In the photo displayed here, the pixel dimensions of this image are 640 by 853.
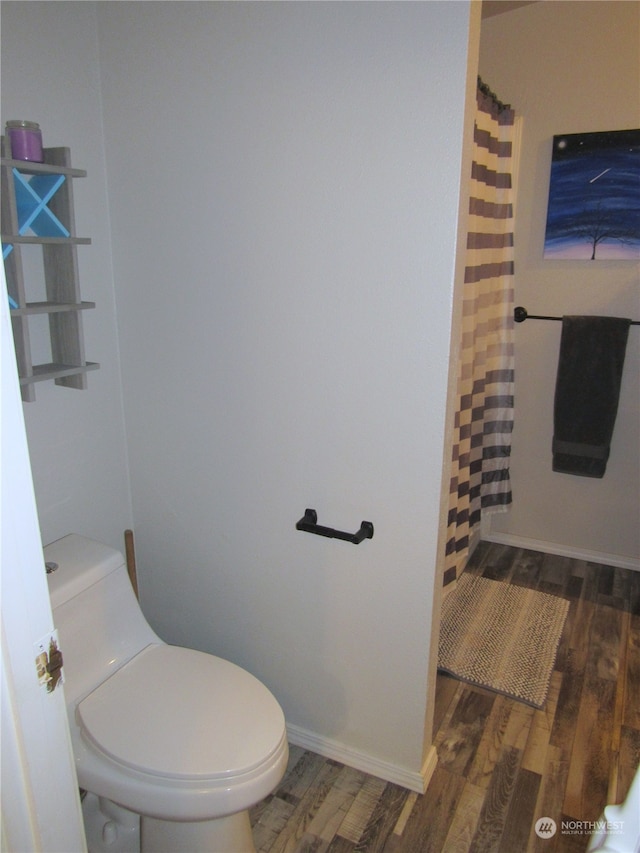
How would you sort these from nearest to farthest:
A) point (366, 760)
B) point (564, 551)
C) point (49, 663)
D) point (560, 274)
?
point (49, 663) → point (366, 760) → point (560, 274) → point (564, 551)

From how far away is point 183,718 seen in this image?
1.42m

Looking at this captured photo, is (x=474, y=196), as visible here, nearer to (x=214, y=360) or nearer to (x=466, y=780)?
(x=214, y=360)

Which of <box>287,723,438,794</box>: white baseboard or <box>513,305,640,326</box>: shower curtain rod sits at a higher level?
<box>513,305,640,326</box>: shower curtain rod

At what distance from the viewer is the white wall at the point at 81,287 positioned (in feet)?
4.76

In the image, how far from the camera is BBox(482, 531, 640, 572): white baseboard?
9.49ft

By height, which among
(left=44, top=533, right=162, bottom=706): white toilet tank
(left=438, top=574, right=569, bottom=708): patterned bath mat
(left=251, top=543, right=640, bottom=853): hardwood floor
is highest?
(left=44, top=533, right=162, bottom=706): white toilet tank

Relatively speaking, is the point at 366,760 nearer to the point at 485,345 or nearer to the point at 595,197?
the point at 485,345

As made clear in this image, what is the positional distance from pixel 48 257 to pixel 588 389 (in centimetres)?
222

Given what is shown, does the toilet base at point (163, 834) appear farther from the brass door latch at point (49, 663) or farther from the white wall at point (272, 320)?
the brass door latch at point (49, 663)

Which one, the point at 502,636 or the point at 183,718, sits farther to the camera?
the point at 502,636

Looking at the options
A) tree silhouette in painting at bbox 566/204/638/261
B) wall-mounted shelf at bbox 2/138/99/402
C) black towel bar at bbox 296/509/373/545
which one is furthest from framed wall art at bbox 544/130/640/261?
wall-mounted shelf at bbox 2/138/99/402

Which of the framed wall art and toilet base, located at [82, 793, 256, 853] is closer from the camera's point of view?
toilet base, located at [82, 793, 256, 853]

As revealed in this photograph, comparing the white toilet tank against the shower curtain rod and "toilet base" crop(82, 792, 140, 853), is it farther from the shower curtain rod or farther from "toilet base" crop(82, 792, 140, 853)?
the shower curtain rod

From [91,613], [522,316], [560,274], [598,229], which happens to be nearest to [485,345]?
[522,316]
